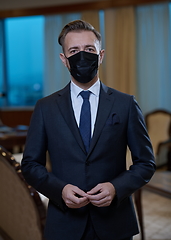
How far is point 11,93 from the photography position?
27.0 ft

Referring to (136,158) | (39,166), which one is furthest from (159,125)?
(39,166)

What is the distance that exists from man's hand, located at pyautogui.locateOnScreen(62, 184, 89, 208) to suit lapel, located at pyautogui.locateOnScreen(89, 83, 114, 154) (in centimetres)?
18

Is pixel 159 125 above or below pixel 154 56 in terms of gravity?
below

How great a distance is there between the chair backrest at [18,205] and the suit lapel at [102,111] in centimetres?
98

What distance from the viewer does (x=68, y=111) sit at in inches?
57.7

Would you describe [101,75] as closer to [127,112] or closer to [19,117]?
[19,117]

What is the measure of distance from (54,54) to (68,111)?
6.11 meters

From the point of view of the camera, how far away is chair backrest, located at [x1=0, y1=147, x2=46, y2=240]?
2213mm

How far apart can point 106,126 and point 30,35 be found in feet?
23.2

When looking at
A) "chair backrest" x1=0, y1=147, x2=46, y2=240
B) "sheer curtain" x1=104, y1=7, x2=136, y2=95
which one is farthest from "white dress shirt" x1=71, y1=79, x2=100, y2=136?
"sheer curtain" x1=104, y1=7, x2=136, y2=95

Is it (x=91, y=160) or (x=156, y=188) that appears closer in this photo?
(x=91, y=160)

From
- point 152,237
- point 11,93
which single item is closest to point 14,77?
point 11,93

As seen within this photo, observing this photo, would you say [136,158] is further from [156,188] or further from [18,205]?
[156,188]

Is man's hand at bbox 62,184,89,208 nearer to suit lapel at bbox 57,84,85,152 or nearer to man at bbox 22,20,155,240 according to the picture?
man at bbox 22,20,155,240
